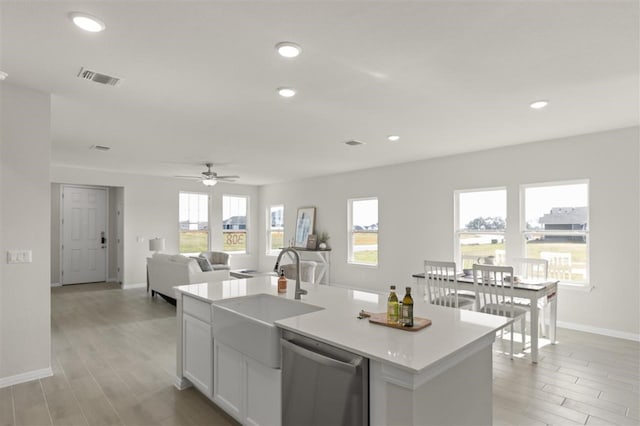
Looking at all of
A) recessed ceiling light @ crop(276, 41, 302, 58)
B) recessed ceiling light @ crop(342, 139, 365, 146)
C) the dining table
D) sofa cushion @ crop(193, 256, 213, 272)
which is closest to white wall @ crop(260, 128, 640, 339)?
the dining table

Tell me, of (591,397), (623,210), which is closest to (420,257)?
(623,210)

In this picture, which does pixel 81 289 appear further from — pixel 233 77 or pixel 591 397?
pixel 591 397

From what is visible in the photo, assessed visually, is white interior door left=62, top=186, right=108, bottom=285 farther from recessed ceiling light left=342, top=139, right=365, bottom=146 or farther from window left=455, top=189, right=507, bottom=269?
window left=455, top=189, right=507, bottom=269

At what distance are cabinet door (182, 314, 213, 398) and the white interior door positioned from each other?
22.8 feet

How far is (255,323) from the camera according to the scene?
2150mm

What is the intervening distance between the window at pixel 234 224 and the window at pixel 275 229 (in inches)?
27.2

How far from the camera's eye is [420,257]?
6520 mm

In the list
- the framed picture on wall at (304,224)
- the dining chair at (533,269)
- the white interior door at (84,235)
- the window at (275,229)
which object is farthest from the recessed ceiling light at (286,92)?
the white interior door at (84,235)

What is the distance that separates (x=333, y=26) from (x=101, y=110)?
2.82 metres

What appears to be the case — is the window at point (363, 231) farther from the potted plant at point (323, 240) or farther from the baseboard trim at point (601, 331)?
the baseboard trim at point (601, 331)

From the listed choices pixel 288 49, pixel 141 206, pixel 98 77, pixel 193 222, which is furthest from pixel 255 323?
pixel 193 222

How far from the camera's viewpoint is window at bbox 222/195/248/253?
984 cm

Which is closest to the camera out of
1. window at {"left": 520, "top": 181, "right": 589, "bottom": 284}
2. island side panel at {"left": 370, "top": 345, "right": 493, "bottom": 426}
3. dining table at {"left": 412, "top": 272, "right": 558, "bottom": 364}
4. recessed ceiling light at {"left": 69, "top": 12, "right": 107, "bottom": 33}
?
island side panel at {"left": 370, "top": 345, "right": 493, "bottom": 426}

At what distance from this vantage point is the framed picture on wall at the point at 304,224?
343 inches
